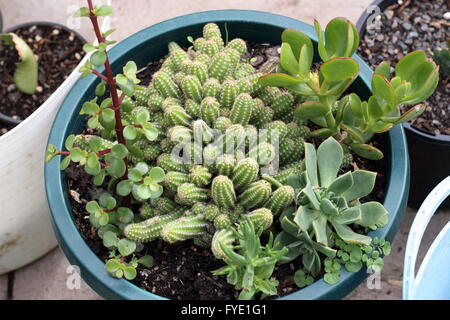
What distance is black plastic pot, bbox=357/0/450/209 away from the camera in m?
1.71

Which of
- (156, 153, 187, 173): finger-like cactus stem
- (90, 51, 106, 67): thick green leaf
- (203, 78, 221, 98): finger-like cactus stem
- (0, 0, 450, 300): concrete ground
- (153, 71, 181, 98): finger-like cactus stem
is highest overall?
(90, 51, 106, 67): thick green leaf

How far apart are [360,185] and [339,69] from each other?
0.90 feet

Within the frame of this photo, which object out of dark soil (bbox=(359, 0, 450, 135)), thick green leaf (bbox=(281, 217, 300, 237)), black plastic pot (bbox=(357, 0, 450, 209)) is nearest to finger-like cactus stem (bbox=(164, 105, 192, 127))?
thick green leaf (bbox=(281, 217, 300, 237))

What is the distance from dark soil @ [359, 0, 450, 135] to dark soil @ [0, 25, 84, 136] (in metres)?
1.02

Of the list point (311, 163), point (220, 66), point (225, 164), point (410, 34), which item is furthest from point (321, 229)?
point (410, 34)

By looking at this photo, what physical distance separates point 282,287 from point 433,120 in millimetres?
823

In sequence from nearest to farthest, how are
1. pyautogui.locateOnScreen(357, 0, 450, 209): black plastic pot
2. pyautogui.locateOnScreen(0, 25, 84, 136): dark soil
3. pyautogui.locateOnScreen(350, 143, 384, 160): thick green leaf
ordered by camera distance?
1. pyautogui.locateOnScreen(350, 143, 384, 160): thick green leaf
2. pyautogui.locateOnScreen(357, 0, 450, 209): black plastic pot
3. pyautogui.locateOnScreen(0, 25, 84, 136): dark soil

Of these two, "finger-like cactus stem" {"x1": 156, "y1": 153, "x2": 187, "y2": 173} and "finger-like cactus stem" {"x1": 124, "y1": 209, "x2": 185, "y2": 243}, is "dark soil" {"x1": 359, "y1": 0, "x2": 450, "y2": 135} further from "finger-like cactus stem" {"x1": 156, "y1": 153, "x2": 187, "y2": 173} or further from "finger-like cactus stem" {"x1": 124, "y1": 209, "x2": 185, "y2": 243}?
"finger-like cactus stem" {"x1": 124, "y1": 209, "x2": 185, "y2": 243}

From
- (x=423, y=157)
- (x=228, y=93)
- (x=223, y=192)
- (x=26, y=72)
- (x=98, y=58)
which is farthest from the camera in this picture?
(x=26, y=72)

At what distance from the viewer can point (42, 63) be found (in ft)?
6.72

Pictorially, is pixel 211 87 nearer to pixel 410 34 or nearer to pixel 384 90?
pixel 384 90

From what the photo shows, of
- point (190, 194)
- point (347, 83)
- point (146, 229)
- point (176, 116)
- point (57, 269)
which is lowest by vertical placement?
point (57, 269)

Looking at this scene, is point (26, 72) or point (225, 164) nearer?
point (225, 164)

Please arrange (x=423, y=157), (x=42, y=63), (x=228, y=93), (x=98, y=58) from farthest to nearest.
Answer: (x=42, y=63), (x=423, y=157), (x=228, y=93), (x=98, y=58)
